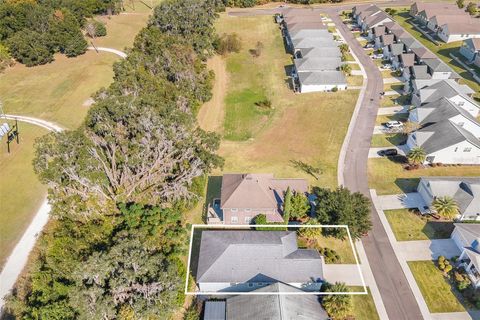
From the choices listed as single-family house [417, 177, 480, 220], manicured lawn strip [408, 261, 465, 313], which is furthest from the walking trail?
single-family house [417, 177, 480, 220]

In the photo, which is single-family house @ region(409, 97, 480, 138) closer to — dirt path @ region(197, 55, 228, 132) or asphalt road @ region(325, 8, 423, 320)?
asphalt road @ region(325, 8, 423, 320)

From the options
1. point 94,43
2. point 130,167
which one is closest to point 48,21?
point 94,43

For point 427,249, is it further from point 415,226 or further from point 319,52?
point 319,52

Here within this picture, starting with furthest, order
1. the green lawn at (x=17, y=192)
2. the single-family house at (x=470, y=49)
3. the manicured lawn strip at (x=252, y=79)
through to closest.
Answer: the single-family house at (x=470, y=49), the manicured lawn strip at (x=252, y=79), the green lawn at (x=17, y=192)

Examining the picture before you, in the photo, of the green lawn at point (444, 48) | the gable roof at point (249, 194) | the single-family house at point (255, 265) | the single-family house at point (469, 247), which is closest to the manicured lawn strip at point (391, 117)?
the green lawn at point (444, 48)

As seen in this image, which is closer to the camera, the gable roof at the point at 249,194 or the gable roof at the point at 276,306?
the gable roof at the point at 276,306

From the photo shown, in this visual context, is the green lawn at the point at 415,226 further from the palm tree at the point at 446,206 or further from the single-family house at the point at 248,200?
the single-family house at the point at 248,200

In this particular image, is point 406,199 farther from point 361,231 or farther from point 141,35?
point 141,35

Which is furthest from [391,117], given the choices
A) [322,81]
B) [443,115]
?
[322,81]
